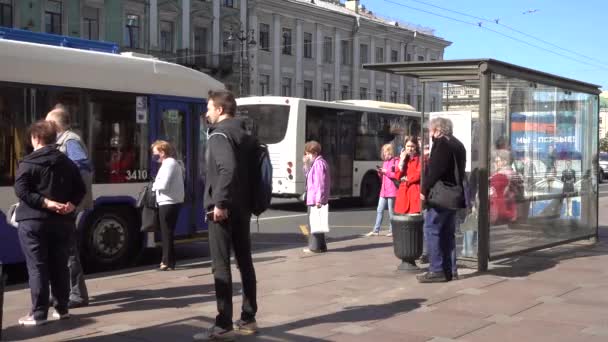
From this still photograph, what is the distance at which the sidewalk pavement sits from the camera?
5934 millimetres

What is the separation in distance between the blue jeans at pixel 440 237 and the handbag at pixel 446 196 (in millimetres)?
107

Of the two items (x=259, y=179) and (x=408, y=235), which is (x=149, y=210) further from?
(x=259, y=179)

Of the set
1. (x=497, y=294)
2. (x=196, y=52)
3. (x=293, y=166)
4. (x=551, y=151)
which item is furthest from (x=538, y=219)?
(x=196, y=52)

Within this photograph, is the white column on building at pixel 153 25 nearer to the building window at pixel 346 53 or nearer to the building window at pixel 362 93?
the building window at pixel 346 53

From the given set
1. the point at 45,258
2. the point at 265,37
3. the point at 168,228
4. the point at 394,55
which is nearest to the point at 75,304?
the point at 45,258

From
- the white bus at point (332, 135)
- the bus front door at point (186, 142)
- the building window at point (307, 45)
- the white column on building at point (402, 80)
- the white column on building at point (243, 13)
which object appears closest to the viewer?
the bus front door at point (186, 142)

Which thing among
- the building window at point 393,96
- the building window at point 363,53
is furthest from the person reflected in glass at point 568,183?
the building window at point 393,96

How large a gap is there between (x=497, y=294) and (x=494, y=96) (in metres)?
2.80

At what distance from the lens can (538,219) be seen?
10.3m

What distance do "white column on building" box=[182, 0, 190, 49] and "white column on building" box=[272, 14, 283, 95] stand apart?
792 centimetres

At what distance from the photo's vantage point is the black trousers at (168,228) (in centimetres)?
916

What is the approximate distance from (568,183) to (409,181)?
10.4 ft

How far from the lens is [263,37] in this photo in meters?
51.0

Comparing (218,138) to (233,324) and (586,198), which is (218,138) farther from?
(586,198)
